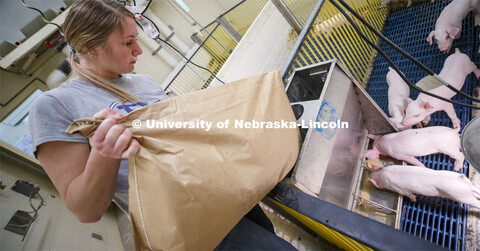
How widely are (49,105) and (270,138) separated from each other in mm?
788

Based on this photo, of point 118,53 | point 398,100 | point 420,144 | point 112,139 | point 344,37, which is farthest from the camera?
point 344,37

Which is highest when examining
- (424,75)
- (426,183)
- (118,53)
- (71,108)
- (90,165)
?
(424,75)

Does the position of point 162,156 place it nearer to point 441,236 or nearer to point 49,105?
point 49,105

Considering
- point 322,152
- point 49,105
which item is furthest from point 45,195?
point 322,152

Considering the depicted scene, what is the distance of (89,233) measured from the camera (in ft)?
7.09

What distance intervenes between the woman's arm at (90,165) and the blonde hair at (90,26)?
1.10 ft

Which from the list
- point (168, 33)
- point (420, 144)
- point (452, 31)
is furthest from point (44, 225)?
point (452, 31)

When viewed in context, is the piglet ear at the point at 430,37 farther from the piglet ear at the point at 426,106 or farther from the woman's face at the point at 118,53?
the woman's face at the point at 118,53

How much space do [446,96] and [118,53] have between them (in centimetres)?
269

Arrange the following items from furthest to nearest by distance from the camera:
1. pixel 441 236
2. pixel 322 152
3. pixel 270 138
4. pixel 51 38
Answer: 1. pixel 51 38
2. pixel 441 236
3. pixel 322 152
4. pixel 270 138

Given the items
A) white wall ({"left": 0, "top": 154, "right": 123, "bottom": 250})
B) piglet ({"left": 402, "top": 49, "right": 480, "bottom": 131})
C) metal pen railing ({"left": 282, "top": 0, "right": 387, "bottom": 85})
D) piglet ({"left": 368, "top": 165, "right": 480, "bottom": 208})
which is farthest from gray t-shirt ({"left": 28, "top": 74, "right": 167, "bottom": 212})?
piglet ({"left": 402, "top": 49, "right": 480, "bottom": 131})

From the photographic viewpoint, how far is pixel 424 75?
2213 millimetres

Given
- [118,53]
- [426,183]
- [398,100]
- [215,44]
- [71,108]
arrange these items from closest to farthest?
[71,108] < [118,53] < [426,183] < [398,100] < [215,44]
